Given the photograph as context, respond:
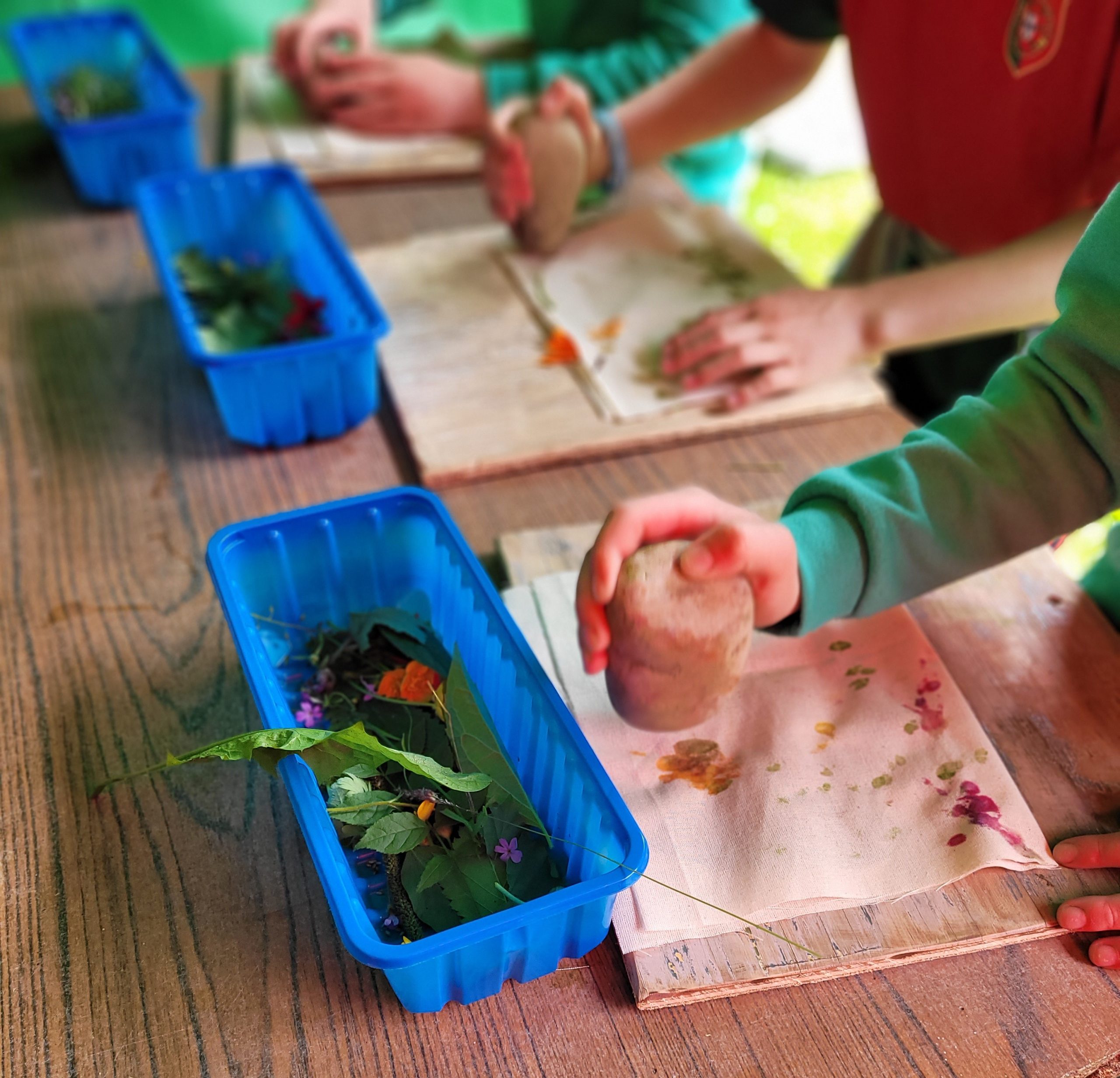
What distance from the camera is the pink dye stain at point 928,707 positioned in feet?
2.00

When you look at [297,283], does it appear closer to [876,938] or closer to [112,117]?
[112,117]

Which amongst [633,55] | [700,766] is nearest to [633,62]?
[633,55]

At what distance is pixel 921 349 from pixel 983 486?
2.08 ft

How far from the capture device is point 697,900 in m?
0.52

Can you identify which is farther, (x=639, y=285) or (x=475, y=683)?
(x=639, y=285)

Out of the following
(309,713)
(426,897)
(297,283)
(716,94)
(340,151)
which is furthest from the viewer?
(340,151)

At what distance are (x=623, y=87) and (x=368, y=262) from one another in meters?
0.47

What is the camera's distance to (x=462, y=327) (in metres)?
0.97

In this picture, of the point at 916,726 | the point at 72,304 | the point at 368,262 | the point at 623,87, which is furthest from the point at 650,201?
the point at 916,726

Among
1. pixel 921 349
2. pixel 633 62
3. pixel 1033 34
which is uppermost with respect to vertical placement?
pixel 1033 34

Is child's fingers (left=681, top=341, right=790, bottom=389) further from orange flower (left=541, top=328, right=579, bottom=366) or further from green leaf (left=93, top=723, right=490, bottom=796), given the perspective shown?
green leaf (left=93, top=723, right=490, bottom=796)

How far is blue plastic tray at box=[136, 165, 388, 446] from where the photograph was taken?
779 millimetres

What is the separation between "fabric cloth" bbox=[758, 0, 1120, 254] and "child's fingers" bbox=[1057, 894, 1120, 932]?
1.96ft

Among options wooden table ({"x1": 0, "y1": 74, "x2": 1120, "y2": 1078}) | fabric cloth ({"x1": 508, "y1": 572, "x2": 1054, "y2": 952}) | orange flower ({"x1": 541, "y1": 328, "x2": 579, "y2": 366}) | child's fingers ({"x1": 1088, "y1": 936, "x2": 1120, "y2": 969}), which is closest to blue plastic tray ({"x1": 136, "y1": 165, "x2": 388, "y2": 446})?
wooden table ({"x1": 0, "y1": 74, "x2": 1120, "y2": 1078})
